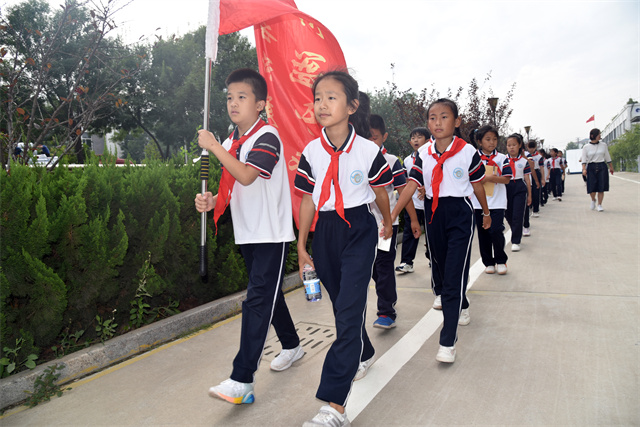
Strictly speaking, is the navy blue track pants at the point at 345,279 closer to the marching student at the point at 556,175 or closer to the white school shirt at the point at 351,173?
the white school shirt at the point at 351,173

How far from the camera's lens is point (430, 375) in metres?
3.46

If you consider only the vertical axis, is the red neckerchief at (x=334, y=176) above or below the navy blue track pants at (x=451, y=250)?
above

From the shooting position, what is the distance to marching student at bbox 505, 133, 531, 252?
846 centimetres

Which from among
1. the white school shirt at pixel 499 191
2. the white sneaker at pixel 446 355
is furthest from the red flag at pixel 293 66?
the white school shirt at pixel 499 191

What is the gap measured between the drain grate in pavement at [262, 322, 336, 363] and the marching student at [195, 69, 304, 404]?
0.77 m

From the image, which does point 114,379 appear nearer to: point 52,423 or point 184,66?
point 52,423

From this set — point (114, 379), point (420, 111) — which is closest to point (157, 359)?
point (114, 379)

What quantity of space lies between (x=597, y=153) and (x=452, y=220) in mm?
10865

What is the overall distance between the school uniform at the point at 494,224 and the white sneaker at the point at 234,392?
4120mm

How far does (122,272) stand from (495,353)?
314 centimetres

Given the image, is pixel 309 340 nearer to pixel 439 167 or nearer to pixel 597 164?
pixel 439 167

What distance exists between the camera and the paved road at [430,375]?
292 cm

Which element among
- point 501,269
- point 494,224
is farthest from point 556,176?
point 501,269

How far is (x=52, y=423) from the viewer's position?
291cm
